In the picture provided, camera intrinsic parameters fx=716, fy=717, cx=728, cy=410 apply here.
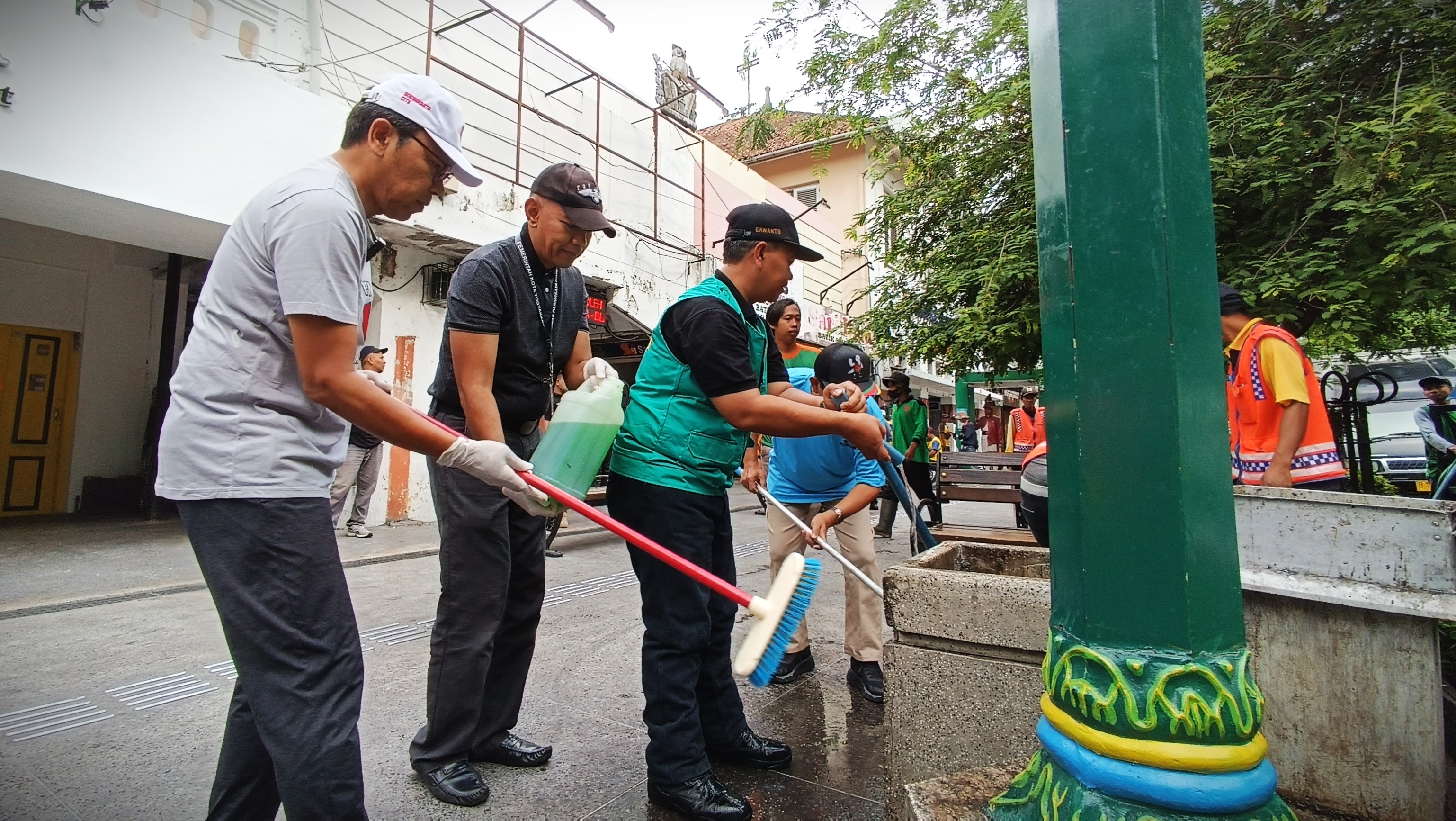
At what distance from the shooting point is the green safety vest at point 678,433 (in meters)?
2.29

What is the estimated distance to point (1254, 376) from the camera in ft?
11.2

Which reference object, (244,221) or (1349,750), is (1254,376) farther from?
(244,221)

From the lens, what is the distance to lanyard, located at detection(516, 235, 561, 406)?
246 cm

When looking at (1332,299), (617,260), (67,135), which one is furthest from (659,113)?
(1332,299)

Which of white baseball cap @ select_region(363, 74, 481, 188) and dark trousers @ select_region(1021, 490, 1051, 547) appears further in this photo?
dark trousers @ select_region(1021, 490, 1051, 547)

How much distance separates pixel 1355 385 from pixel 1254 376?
11.9ft

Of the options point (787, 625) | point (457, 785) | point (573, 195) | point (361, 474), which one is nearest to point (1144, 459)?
point (787, 625)

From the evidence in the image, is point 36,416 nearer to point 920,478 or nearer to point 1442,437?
point 920,478

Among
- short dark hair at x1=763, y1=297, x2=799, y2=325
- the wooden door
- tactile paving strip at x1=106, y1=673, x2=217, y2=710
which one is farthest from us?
the wooden door

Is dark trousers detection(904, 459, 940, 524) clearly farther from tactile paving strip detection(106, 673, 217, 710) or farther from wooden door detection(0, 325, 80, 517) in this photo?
wooden door detection(0, 325, 80, 517)

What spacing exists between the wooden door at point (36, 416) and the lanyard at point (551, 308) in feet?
30.6

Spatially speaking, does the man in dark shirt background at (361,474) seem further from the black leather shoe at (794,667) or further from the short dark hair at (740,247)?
the short dark hair at (740,247)

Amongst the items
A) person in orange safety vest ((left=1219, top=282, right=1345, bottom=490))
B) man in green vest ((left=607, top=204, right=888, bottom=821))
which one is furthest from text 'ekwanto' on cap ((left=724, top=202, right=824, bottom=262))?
person in orange safety vest ((left=1219, top=282, right=1345, bottom=490))

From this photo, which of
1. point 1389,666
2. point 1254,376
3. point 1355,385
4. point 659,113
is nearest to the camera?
point 1389,666
